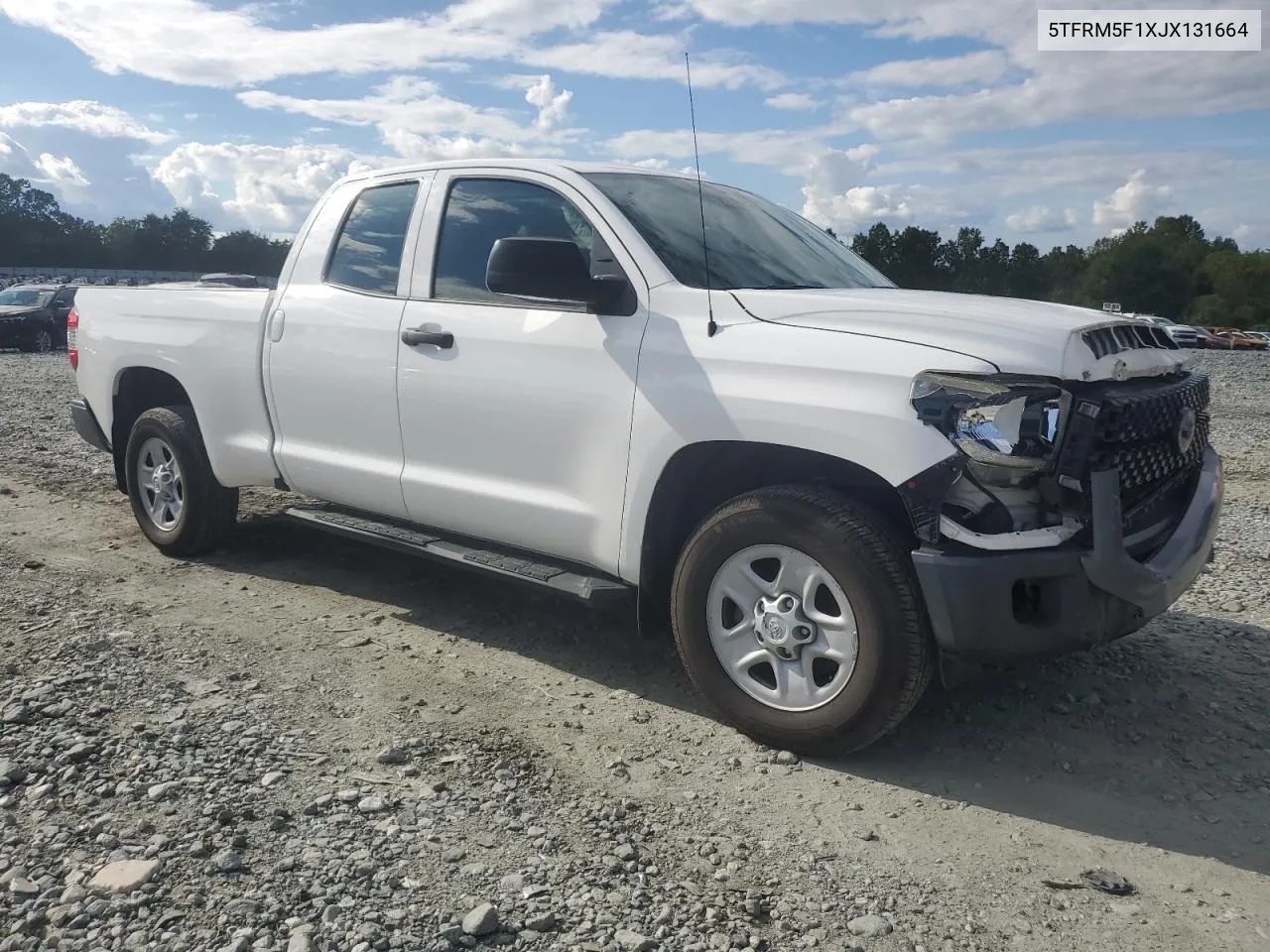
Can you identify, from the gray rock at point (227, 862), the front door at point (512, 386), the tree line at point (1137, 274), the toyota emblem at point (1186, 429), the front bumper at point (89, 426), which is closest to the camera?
the gray rock at point (227, 862)

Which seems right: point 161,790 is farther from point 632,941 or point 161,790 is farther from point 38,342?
point 38,342

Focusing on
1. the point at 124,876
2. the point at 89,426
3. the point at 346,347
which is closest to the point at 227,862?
the point at 124,876

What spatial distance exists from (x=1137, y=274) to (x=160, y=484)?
85249mm

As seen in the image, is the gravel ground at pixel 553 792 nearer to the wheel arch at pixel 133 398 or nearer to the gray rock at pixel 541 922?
the gray rock at pixel 541 922

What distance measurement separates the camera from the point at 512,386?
4.05 metres

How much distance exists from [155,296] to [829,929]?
473 centimetres

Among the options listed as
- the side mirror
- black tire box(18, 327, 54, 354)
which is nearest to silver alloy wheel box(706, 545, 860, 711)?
the side mirror

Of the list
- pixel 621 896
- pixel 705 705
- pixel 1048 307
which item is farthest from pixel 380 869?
pixel 1048 307

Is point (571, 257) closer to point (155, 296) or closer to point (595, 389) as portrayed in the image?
point (595, 389)

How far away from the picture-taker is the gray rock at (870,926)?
8.48 ft

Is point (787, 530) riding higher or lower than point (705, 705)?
higher

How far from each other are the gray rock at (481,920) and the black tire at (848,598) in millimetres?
1234

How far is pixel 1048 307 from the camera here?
3740 mm

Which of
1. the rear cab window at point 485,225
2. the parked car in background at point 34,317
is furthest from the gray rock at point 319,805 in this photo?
the parked car in background at point 34,317
